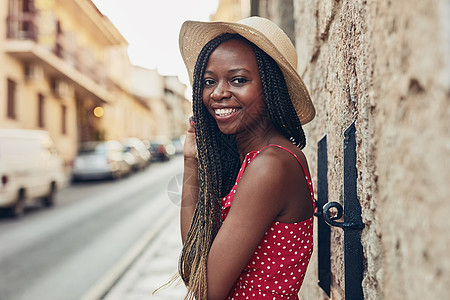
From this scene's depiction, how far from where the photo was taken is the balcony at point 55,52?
1589 cm

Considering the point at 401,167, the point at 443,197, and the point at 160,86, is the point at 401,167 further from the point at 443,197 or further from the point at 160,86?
the point at 160,86

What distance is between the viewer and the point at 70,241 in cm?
681

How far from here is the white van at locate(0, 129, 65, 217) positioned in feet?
28.1

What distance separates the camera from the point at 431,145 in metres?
0.61

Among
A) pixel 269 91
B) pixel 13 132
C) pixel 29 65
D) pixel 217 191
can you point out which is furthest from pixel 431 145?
pixel 29 65

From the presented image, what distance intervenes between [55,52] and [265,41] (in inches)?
762

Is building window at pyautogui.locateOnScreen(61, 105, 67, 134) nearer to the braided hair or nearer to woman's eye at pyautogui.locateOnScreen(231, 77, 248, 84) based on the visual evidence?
the braided hair

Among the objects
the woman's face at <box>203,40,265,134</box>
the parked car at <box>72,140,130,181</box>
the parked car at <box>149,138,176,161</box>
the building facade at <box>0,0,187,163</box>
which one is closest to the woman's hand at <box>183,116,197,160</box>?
the woman's face at <box>203,40,265,134</box>

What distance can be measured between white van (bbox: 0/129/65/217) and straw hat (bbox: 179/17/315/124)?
26.3ft

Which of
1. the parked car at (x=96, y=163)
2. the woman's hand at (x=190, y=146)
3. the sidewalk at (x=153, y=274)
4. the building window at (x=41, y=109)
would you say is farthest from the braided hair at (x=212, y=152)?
the building window at (x=41, y=109)

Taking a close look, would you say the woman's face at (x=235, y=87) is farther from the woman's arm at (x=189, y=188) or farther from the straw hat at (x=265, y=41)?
the woman's arm at (x=189, y=188)

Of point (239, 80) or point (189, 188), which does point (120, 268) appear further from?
point (239, 80)

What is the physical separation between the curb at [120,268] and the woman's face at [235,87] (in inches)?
136

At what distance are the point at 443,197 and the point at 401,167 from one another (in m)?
0.16
